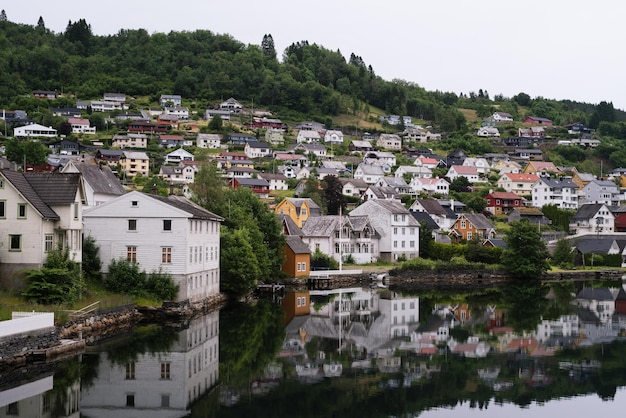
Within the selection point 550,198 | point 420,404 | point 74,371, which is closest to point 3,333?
point 74,371

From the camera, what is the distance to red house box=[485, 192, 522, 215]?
115375mm

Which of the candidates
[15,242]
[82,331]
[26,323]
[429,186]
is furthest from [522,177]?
[26,323]

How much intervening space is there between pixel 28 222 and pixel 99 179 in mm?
24819

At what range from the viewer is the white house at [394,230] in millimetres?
77938

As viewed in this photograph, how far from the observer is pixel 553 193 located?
12288cm

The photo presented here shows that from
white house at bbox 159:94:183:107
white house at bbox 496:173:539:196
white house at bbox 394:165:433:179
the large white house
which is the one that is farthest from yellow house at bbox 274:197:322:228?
white house at bbox 159:94:183:107

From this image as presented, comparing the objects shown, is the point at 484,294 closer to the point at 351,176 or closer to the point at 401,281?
the point at 401,281

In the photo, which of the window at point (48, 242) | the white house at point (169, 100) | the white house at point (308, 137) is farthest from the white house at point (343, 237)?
the white house at point (169, 100)

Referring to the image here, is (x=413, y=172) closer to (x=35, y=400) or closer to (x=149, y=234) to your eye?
(x=149, y=234)

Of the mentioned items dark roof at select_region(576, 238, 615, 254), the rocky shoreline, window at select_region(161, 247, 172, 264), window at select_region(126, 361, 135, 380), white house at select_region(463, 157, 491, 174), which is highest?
white house at select_region(463, 157, 491, 174)

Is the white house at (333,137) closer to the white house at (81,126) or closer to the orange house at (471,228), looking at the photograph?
the white house at (81,126)

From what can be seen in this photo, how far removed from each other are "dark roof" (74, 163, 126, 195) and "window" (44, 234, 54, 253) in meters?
21.4

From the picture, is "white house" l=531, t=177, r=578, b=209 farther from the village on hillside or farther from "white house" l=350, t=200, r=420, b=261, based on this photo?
"white house" l=350, t=200, r=420, b=261

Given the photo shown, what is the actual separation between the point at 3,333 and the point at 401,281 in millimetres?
47319
